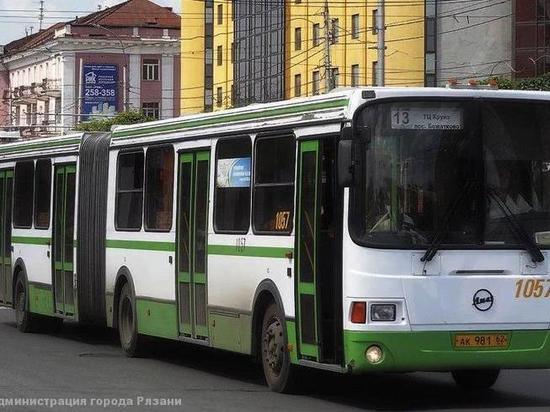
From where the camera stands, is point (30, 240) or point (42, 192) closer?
point (42, 192)

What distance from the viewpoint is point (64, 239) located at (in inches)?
850

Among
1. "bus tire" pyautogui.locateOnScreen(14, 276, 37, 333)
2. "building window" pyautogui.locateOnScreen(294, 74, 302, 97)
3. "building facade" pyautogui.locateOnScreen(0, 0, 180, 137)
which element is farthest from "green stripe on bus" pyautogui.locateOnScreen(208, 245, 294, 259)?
"building facade" pyautogui.locateOnScreen(0, 0, 180, 137)

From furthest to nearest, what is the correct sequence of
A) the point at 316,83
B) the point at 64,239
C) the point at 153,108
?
the point at 153,108 → the point at 316,83 → the point at 64,239

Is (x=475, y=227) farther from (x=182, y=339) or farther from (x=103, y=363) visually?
(x=103, y=363)

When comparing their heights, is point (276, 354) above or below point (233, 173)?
below

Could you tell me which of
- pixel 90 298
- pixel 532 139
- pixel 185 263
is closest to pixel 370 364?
pixel 532 139

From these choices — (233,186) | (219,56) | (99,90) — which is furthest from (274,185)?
(219,56)

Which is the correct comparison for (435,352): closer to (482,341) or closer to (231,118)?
(482,341)

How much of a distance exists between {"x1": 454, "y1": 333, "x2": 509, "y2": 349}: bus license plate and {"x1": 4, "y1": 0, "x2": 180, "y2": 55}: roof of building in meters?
95.5

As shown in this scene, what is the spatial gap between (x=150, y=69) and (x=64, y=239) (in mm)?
86167

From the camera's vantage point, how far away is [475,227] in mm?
13289

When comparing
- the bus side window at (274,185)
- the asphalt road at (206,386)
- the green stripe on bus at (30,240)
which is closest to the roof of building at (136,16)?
the green stripe on bus at (30,240)

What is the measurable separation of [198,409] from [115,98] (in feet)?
257

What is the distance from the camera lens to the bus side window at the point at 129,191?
18.7 meters
